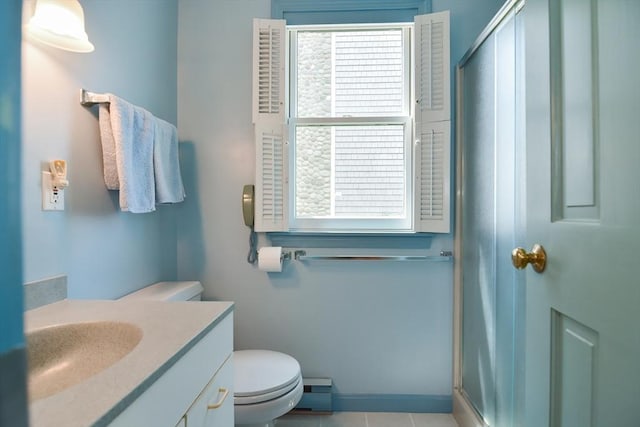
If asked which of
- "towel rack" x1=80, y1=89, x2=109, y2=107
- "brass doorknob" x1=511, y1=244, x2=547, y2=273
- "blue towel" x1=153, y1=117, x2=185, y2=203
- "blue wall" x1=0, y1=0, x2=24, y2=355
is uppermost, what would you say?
"towel rack" x1=80, y1=89, x2=109, y2=107

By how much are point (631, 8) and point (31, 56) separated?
1.43 m

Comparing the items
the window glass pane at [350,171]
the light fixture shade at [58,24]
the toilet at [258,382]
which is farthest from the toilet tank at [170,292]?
the light fixture shade at [58,24]

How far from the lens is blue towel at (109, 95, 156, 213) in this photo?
1220 mm

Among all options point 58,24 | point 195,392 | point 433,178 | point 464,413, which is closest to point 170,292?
point 195,392

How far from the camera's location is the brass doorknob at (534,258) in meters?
0.80

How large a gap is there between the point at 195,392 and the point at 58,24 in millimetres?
1082

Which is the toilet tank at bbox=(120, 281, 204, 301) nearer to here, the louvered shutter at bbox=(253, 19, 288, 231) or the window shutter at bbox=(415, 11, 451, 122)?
the louvered shutter at bbox=(253, 19, 288, 231)

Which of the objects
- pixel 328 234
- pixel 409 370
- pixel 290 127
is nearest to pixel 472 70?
pixel 290 127

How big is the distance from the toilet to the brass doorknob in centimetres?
99

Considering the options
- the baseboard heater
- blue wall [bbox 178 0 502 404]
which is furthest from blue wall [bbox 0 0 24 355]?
the baseboard heater

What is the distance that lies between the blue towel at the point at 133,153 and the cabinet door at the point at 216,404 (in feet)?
2.39

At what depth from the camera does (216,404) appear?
89 centimetres

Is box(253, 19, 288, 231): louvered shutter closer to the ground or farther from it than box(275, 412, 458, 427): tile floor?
farther from it

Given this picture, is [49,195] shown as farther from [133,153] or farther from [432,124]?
[432,124]
